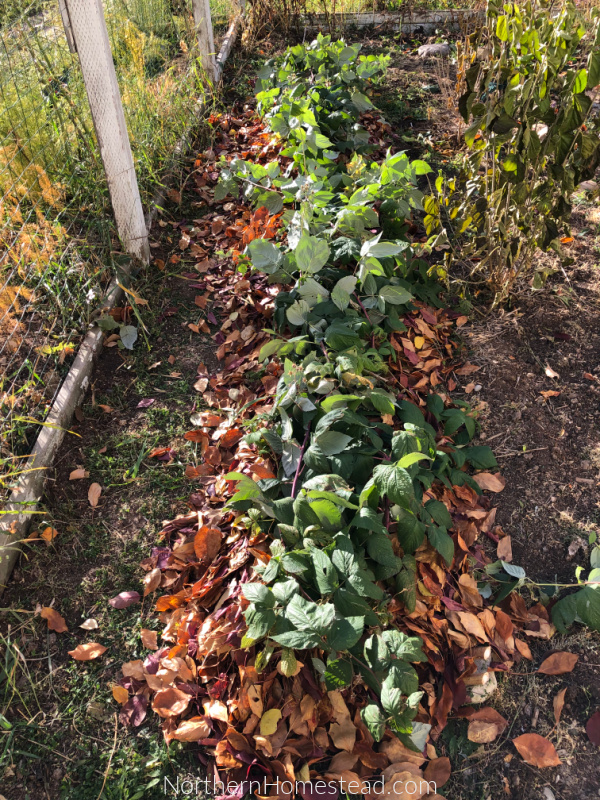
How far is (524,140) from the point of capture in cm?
218

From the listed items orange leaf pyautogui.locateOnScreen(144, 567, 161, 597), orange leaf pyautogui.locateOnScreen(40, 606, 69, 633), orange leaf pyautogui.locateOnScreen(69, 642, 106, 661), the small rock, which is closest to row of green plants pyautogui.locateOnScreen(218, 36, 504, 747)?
orange leaf pyautogui.locateOnScreen(144, 567, 161, 597)

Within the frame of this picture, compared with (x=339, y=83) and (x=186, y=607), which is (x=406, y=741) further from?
(x=339, y=83)

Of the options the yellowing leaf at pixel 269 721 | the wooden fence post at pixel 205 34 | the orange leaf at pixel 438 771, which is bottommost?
the orange leaf at pixel 438 771

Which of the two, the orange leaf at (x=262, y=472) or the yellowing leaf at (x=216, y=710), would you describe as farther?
the orange leaf at (x=262, y=472)

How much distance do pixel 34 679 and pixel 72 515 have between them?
59 cm

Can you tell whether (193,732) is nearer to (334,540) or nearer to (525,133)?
(334,540)

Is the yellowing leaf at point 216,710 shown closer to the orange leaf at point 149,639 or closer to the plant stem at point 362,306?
the orange leaf at point 149,639

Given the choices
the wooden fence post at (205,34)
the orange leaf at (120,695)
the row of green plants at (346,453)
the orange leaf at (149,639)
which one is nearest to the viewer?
the row of green plants at (346,453)

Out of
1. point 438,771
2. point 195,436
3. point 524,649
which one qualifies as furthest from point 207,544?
point 524,649

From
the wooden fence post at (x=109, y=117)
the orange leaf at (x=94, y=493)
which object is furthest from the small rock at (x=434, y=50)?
the orange leaf at (x=94, y=493)

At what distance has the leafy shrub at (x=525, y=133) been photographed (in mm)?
2039

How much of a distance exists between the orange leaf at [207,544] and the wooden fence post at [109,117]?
5.73ft

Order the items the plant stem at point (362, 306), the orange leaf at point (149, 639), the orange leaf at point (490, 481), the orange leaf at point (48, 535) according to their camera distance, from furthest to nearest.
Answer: the plant stem at point (362, 306) < the orange leaf at point (490, 481) < the orange leaf at point (48, 535) < the orange leaf at point (149, 639)

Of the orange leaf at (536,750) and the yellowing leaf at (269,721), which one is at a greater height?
the yellowing leaf at (269,721)
